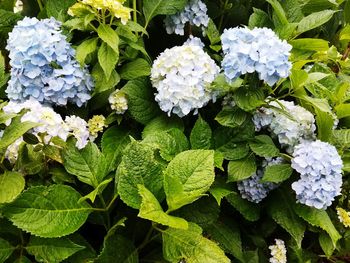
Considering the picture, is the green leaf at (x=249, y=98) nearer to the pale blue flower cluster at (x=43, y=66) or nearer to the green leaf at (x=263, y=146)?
the green leaf at (x=263, y=146)

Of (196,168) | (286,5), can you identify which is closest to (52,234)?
(196,168)

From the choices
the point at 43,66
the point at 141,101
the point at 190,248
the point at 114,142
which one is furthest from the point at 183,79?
the point at 190,248

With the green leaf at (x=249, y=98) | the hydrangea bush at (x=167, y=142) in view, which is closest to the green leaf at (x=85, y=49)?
the hydrangea bush at (x=167, y=142)

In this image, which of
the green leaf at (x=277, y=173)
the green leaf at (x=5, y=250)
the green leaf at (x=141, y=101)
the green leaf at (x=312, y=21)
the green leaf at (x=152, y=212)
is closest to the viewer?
the green leaf at (x=152, y=212)

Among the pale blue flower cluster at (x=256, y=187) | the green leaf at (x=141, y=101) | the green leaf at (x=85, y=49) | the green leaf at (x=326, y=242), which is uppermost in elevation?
the green leaf at (x=85, y=49)

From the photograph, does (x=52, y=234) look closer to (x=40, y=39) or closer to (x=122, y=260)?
(x=122, y=260)
